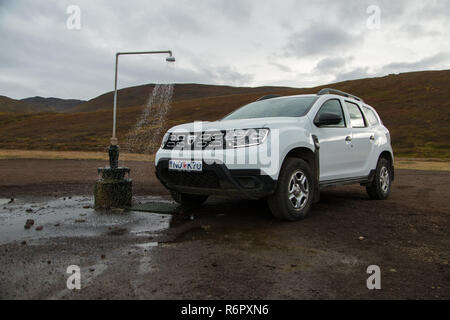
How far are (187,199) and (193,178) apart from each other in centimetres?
127

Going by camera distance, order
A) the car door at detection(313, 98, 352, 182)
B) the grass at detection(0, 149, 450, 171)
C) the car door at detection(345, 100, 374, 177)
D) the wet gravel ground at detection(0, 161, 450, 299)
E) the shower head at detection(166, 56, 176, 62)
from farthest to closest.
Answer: the grass at detection(0, 149, 450, 171) < the shower head at detection(166, 56, 176, 62) < the car door at detection(345, 100, 374, 177) < the car door at detection(313, 98, 352, 182) < the wet gravel ground at detection(0, 161, 450, 299)

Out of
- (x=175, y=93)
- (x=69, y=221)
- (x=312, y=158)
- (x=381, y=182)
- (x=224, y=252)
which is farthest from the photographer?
(x=175, y=93)

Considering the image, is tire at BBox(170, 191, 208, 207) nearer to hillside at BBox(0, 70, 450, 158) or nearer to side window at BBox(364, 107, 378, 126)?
side window at BBox(364, 107, 378, 126)

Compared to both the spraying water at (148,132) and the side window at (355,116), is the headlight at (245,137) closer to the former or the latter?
the side window at (355,116)

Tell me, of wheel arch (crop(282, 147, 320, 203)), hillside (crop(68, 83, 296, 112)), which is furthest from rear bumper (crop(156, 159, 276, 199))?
hillside (crop(68, 83, 296, 112))

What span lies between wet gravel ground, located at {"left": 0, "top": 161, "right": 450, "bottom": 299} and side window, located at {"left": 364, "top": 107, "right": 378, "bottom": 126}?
1.66m

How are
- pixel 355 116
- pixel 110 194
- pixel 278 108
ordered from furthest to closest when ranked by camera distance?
pixel 355 116 → pixel 110 194 → pixel 278 108

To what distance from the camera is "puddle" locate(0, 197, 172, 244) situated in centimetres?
423

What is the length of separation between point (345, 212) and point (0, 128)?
5912cm

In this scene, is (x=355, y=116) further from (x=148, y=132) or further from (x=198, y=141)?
(x=148, y=132)

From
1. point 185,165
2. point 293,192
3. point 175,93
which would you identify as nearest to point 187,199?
point 185,165

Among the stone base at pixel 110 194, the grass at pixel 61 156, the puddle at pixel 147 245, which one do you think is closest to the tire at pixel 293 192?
the puddle at pixel 147 245

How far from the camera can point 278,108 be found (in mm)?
5570

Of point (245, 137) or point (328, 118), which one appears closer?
point (245, 137)
